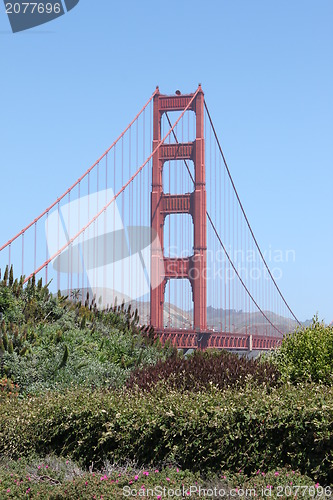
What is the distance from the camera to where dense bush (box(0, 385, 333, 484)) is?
359 inches

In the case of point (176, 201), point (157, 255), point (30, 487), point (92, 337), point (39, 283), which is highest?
point (176, 201)

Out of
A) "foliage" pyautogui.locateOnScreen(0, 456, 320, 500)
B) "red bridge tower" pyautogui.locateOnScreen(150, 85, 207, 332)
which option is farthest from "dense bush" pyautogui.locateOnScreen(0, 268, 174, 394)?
"red bridge tower" pyautogui.locateOnScreen(150, 85, 207, 332)

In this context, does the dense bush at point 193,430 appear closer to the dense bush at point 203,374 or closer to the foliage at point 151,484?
the foliage at point 151,484

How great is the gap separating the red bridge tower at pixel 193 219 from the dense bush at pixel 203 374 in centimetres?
3645

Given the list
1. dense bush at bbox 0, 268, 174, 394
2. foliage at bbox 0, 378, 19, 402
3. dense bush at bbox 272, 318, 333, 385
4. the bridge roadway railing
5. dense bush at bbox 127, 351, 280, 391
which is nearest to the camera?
dense bush at bbox 127, 351, 280, 391

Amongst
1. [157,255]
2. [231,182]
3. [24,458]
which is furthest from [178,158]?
[24,458]

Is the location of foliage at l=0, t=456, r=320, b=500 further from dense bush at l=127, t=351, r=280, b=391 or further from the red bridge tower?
the red bridge tower

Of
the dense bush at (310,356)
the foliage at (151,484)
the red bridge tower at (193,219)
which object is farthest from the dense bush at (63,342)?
the red bridge tower at (193,219)

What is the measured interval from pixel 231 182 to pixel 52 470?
202 ft

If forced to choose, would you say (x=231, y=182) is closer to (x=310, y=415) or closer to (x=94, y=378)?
(x=94, y=378)

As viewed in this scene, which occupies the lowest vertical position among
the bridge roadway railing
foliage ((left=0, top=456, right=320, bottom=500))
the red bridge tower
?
foliage ((left=0, top=456, right=320, bottom=500))

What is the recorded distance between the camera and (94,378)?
16016 mm

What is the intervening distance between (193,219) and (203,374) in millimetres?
39299

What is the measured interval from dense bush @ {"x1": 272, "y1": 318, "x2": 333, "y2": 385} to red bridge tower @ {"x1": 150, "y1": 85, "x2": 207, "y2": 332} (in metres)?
32.1
